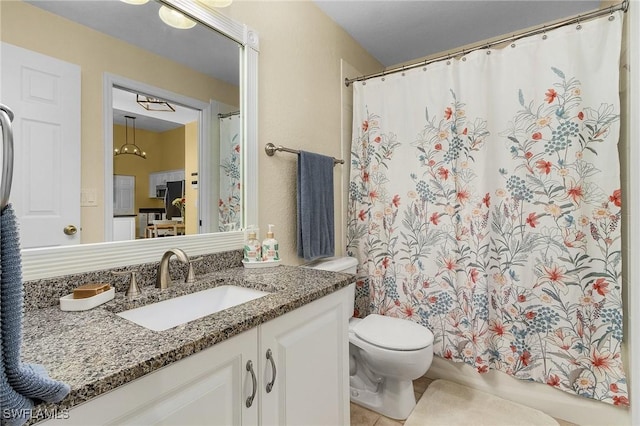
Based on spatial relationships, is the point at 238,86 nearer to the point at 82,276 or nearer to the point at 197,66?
the point at 197,66

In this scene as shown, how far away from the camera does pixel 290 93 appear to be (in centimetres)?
176

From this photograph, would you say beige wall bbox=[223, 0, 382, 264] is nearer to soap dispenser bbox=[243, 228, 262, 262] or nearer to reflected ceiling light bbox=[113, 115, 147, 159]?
soap dispenser bbox=[243, 228, 262, 262]

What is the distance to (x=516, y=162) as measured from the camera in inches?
65.4

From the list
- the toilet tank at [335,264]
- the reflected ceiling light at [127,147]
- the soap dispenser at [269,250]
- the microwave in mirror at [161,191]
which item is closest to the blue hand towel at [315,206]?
the toilet tank at [335,264]

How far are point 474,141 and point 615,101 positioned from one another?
0.61m

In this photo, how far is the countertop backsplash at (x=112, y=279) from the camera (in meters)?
0.86

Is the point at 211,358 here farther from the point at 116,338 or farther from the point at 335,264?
the point at 335,264

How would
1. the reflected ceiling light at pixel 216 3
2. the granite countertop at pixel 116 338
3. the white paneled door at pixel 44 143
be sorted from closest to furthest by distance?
the granite countertop at pixel 116 338, the white paneled door at pixel 44 143, the reflected ceiling light at pixel 216 3

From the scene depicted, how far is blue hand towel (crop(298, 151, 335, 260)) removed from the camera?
67.9 inches

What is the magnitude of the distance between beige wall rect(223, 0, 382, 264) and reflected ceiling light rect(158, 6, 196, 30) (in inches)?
9.8

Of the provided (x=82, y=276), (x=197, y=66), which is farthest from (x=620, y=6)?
(x=82, y=276)

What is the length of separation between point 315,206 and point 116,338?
1246mm

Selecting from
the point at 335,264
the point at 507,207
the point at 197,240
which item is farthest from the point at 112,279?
the point at 507,207

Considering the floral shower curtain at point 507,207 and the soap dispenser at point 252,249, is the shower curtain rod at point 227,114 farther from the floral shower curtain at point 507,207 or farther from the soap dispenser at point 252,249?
the floral shower curtain at point 507,207
